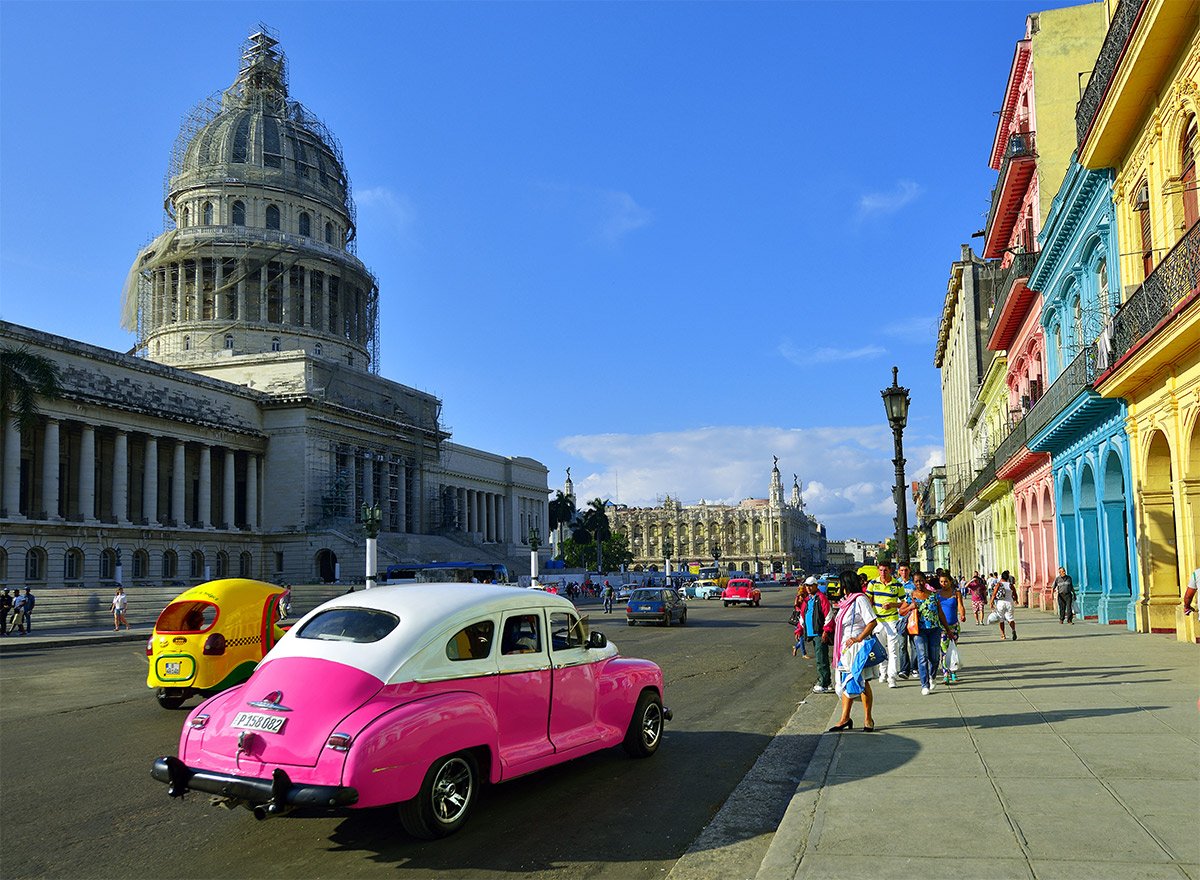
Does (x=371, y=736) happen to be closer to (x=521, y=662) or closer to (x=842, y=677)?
(x=521, y=662)

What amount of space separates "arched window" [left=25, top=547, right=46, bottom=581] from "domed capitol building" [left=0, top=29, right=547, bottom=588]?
0.30 feet

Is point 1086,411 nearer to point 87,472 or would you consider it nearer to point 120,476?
point 87,472

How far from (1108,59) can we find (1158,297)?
17.2ft

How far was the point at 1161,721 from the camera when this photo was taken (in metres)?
9.74

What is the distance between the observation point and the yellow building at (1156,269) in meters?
15.2

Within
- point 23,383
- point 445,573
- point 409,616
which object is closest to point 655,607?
point 409,616

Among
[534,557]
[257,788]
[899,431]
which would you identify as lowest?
[257,788]

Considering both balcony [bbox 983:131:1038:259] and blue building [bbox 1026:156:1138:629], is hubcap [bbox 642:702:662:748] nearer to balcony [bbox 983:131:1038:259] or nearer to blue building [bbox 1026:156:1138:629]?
blue building [bbox 1026:156:1138:629]

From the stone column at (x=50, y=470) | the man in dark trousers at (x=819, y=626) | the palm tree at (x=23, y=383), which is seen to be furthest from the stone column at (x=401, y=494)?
the man in dark trousers at (x=819, y=626)

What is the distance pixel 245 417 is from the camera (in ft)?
220

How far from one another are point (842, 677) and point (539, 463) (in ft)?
336

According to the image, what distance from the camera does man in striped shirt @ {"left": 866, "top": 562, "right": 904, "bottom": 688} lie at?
1303 cm

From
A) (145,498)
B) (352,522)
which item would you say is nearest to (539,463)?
(352,522)

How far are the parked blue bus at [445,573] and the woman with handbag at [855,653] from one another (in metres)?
44.2
